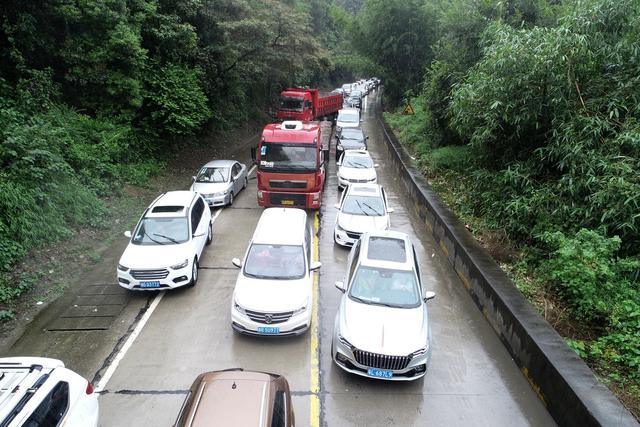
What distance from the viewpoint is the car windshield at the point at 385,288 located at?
25.4 feet

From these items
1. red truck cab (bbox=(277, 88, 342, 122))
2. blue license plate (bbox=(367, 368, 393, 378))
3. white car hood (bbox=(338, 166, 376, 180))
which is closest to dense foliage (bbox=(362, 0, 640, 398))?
blue license plate (bbox=(367, 368, 393, 378))

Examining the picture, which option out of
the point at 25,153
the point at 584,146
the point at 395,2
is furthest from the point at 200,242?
the point at 395,2

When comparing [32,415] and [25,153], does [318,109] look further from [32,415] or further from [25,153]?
[32,415]

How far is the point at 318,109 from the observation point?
29.8 metres

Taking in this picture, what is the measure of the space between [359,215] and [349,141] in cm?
1036

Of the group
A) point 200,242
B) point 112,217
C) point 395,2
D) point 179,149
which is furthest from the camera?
point 395,2

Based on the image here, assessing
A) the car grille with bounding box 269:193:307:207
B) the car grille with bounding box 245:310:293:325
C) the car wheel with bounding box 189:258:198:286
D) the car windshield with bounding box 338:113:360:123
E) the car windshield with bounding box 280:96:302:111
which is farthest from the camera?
the car windshield with bounding box 338:113:360:123

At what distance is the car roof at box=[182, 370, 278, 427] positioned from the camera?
15.6ft

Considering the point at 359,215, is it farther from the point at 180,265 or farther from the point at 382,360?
the point at 382,360

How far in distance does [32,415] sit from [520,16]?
64.4ft

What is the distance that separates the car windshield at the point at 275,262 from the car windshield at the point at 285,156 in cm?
522

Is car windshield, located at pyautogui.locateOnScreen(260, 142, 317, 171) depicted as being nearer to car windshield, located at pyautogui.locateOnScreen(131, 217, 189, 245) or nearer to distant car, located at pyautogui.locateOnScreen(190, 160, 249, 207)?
distant car, located at pyautogui.locateOnScreen(190, 160, 249, 207)

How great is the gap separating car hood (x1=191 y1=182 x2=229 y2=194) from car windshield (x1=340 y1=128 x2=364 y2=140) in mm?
8906

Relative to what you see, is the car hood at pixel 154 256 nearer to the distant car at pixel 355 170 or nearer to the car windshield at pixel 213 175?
the car windshield at pixel 213 175
